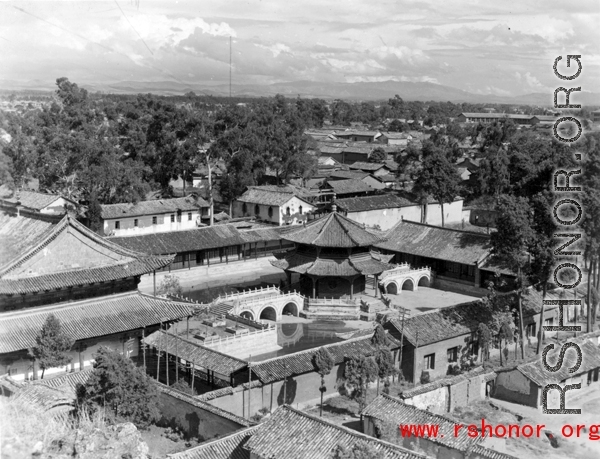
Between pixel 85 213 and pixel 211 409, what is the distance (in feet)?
122

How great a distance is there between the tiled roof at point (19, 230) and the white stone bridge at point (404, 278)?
2308cm

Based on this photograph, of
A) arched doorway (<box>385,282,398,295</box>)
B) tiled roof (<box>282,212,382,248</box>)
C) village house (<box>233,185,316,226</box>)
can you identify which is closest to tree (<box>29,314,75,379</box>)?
tiled roof (<box>282,212,382,248</box>)

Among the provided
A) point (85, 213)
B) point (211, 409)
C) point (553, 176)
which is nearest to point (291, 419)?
point (211, 409)

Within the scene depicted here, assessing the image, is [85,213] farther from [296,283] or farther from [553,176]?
[553,176]

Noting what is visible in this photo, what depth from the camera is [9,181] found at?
62625 millimetres

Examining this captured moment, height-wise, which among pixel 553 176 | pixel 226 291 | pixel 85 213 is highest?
pixel 553 176

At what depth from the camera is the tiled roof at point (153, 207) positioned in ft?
194

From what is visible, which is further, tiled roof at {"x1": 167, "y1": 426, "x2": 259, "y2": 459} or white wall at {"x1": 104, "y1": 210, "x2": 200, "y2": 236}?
white wall at {"x1": 104, "y1": 210, "x2": 200, "y2": 236}

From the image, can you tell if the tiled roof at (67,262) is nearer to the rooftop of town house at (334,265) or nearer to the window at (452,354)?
the rooftop of town house at (334,265)

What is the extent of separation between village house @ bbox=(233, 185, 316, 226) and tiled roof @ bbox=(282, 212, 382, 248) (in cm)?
1988

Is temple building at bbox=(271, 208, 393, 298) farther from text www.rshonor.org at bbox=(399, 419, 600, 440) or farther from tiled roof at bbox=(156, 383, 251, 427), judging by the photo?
tiled roof at bbox=(156, 383, 251, 427)

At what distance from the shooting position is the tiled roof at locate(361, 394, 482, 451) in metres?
22.4

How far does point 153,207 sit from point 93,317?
3218cm

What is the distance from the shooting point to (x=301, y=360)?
1163 inches
